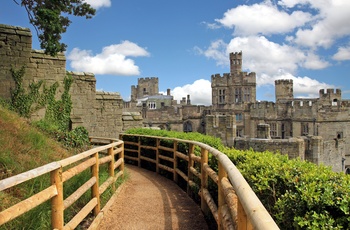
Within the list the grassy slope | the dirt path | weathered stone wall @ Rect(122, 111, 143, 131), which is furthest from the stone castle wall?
the dirt path

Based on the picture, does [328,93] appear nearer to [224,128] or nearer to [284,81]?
[284,81]

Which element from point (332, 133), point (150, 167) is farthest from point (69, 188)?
point (332, 133)

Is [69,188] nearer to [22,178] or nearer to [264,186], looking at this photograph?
[22,178]

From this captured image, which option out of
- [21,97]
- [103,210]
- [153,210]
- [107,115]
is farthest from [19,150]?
[107,115]

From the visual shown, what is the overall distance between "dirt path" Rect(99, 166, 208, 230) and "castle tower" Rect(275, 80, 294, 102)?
48.3m

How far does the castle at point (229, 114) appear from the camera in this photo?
1448 centimetres

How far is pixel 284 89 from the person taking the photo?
176 feet

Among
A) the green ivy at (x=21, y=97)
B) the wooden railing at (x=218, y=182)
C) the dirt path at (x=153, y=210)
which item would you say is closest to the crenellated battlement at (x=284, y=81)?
the wooden railing at (x=218, y=182)

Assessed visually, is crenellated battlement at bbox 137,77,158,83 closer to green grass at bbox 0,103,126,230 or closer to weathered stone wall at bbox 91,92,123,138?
weathered stone wall at bbox 91,92,123,138

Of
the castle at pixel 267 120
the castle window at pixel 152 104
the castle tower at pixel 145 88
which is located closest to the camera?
the castle at pixel 267 120

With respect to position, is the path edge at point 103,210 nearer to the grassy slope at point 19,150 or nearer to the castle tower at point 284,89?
the grassy slope at point 19,150

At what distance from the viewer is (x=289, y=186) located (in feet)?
12.1

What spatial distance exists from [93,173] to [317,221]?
147 inches

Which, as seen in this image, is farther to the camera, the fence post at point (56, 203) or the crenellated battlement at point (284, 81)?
the crenellated battlement at point (284, 81)
